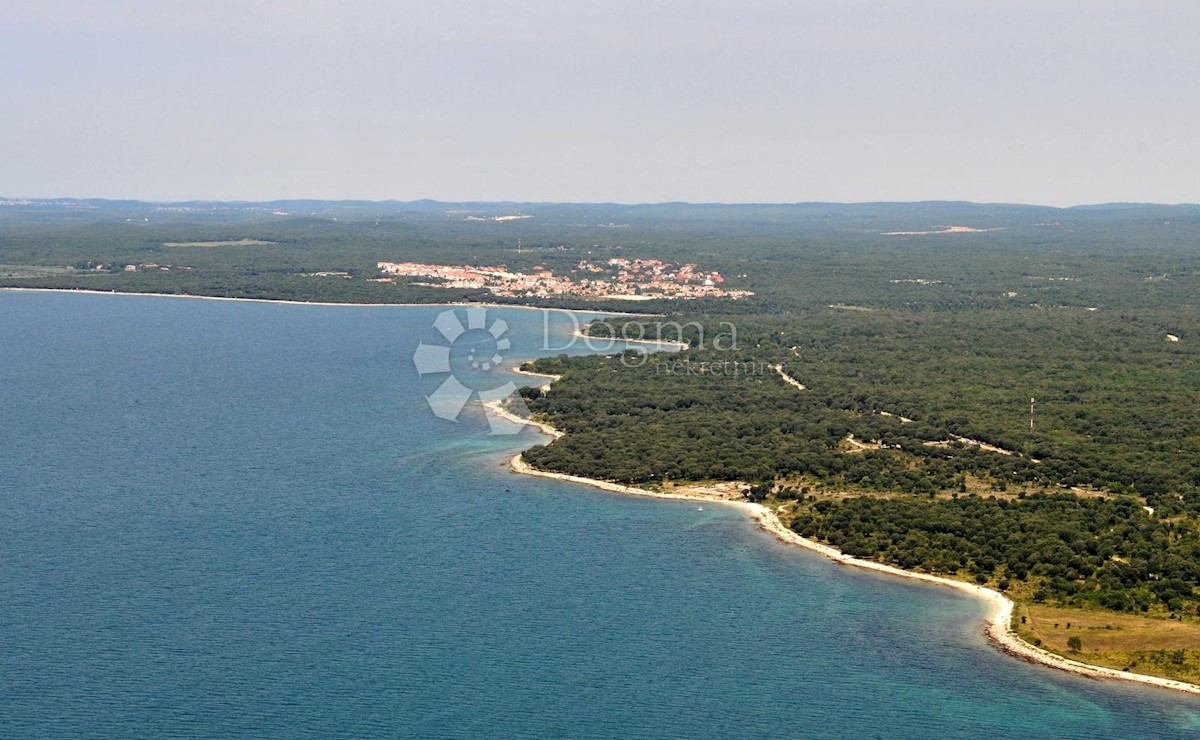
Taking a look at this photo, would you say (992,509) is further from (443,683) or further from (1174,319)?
(1174,319)

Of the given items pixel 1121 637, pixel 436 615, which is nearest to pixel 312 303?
pixel 436 615

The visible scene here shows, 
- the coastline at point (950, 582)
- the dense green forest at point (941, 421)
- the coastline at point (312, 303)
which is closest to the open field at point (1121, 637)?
the coastline at point (950, 582)

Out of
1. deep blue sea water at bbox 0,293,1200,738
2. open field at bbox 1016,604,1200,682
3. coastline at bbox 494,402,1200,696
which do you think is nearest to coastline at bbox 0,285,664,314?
deep blue sea water at bbox 0,293,1200,738

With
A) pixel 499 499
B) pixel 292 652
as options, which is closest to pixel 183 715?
pixel 292 652

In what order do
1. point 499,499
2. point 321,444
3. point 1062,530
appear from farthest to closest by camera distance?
1. point 321,444
2. point 499,499
3. point 1062,530

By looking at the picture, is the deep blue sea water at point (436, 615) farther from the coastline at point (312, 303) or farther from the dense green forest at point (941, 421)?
the coastline at point (312, 303)

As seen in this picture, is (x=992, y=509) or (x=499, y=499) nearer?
(x=992, y=509)

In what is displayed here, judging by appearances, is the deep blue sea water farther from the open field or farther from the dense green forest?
the dense green forest

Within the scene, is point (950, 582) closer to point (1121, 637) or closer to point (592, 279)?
point (1121, 637)
